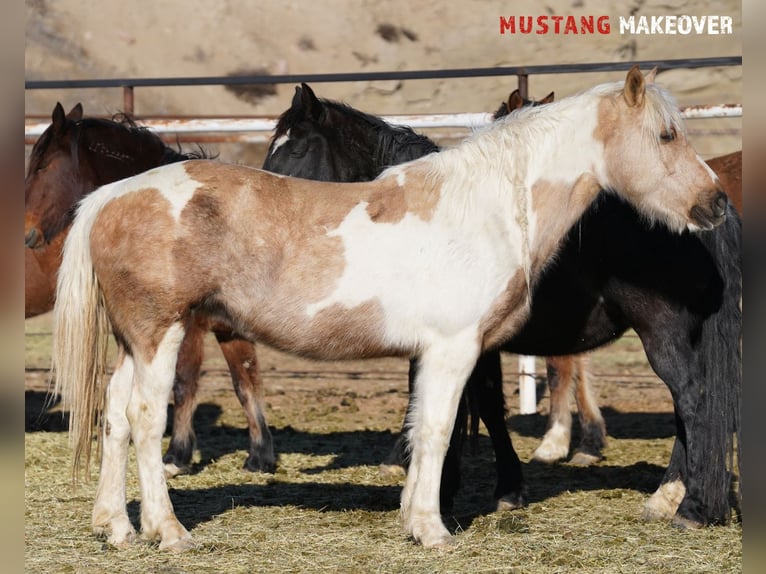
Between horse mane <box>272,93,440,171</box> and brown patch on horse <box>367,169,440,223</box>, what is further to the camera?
horse mane <box>272,93,440,171</box>

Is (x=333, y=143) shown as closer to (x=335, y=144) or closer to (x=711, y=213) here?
→ (x=335, y=144)

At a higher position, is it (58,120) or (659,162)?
(58,120)

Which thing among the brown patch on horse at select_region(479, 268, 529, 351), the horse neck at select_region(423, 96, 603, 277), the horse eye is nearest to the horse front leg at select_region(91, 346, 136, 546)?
the brown patch on horse at select_region(479, 268, 529, 351)

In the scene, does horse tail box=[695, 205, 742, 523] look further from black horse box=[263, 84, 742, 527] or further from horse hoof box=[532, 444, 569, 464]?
horse hoof box=[532, 444, 569, 464]

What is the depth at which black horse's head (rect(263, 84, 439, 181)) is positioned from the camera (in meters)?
5.48

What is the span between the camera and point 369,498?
524cm

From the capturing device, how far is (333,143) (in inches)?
218

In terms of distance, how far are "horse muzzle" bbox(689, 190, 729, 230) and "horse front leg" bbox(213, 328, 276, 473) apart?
3.02 metres

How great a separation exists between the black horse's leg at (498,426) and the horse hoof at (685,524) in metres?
0.83

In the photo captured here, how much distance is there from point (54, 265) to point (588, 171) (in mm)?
4205

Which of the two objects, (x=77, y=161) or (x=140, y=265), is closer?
(x=140, y=265)

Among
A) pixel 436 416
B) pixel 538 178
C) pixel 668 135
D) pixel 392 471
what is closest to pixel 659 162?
pixel 668 135

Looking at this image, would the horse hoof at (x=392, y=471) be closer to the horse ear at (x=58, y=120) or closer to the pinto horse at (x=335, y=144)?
the pinto horse at (x=335, y=144)

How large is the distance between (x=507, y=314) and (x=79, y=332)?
1870 mm
